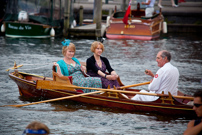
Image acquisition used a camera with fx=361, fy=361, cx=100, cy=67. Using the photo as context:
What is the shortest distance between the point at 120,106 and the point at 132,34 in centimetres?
1552

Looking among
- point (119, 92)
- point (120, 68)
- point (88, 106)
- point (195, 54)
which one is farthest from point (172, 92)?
point (195, 54)

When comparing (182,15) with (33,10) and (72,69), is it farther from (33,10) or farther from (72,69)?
(72,69)

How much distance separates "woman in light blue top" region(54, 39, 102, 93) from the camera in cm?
816

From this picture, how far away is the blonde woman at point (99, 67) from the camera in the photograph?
8.13 metres

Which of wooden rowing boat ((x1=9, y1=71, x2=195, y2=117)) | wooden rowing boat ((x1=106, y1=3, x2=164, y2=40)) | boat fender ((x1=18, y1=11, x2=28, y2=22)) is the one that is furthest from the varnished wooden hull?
wooden rowing boat ((x1=9, y1=71, x2=195, y2=117))

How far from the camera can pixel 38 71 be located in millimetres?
12500

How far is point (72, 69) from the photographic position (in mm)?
8352

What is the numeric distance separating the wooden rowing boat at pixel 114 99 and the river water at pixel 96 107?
0.14m

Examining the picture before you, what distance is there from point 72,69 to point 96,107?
1068 millimetres

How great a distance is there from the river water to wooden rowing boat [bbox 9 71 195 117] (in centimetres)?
14

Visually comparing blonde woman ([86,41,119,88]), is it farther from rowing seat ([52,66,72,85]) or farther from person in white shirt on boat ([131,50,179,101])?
person in white shirt on boat ([131,50,179,101])

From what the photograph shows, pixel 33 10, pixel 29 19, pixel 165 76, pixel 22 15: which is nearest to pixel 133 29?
pixel 33 10

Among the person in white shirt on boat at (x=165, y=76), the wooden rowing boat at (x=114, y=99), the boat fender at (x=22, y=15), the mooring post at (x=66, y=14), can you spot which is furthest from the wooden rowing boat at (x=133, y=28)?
the person in white shirt on boat at (x=165, y=76)

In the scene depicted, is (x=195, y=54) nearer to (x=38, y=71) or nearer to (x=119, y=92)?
(x=38, y=71)
